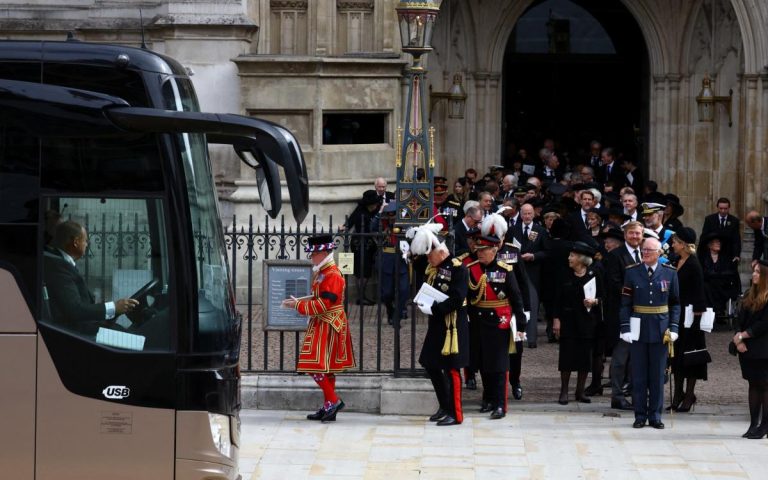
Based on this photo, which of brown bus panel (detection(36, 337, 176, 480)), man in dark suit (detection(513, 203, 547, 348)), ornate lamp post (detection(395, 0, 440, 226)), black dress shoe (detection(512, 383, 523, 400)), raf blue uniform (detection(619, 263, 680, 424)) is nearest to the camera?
brown bus panel (detection(36, 337, 176, 480))

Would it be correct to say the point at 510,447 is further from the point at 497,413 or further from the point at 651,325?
the point at 651,325

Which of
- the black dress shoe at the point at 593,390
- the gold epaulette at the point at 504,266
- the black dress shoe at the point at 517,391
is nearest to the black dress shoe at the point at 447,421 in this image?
the black dress shoe at the point at 517,391

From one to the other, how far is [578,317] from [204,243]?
5.74 metres

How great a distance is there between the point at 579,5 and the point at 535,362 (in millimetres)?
11414

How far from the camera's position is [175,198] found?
843cm

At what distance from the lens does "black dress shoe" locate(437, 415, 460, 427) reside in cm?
1291

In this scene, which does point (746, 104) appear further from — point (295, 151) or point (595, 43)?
point (295, 151)

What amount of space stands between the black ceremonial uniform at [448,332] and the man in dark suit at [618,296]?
1.58 metres

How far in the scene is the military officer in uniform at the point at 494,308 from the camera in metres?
13.0

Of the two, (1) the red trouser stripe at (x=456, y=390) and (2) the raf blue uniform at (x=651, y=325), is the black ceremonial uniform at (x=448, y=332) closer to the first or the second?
(1) the red trouser stripe at (x=456, y=390)

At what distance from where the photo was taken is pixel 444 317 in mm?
12656

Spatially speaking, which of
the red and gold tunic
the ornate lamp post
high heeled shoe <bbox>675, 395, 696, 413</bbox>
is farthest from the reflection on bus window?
high heeled shoe <bbox>675, 395, 696, 413</bbox>

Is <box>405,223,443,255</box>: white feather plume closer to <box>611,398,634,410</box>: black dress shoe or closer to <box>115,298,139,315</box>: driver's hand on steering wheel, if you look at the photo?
<box>611,398,634,410</box>: black dress shoe

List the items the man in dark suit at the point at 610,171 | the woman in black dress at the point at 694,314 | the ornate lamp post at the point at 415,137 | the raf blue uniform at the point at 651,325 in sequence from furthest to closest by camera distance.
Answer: the man in dark suit at the point at 610,171 → the ornate lamp post at the point at 415,137 → the woman in black dress at the point at 694,314 → the raf blue uniform at the point at 651,325
